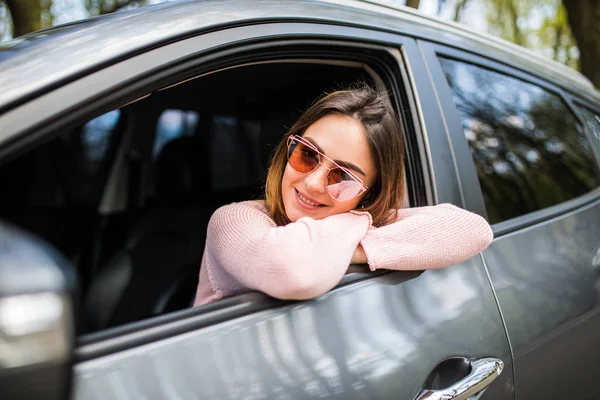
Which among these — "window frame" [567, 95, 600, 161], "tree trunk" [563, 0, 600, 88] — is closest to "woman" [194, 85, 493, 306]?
"window frame" [567, 95, 600, 161]

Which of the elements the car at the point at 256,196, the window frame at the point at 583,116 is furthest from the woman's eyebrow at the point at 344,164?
the window frame at the point at 583,116

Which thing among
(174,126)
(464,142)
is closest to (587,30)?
(174,126)

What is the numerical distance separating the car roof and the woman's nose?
1.15 feet

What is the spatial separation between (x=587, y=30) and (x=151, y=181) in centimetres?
606

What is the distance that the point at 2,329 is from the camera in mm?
590

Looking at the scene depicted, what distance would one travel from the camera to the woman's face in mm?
1377

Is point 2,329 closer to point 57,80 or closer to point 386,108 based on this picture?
point 57,80

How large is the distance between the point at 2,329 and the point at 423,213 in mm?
994

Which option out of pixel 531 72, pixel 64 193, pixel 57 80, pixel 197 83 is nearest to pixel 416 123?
pixel 531 72

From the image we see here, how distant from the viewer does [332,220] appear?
1.28 m

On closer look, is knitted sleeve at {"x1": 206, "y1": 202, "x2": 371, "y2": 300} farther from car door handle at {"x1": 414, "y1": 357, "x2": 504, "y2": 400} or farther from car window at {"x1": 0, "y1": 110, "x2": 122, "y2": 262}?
car window at {"x1": 0, "y1": 110, "x2": 122, "y2": 262}

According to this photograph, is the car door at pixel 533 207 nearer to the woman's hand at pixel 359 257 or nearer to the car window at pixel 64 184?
the woman's hand at pixel 359 257

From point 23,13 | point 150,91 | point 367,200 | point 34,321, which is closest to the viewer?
point 34,321

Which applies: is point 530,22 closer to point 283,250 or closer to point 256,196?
point 256,196
